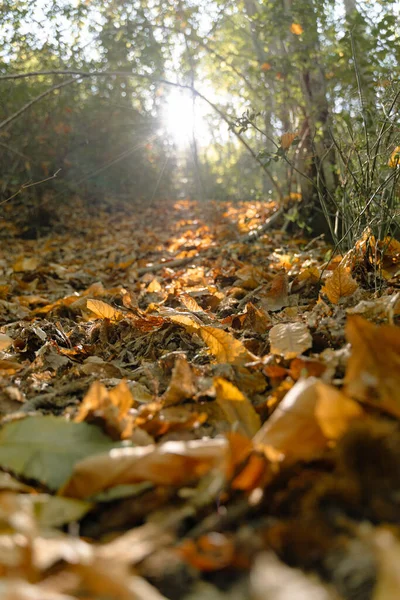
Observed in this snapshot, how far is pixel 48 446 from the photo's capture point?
2.81 feet

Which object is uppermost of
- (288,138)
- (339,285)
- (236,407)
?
(288,138)

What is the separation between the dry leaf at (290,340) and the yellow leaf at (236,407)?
215 millimetres

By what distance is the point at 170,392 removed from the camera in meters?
1.08

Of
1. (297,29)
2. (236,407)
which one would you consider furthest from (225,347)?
(297,29)

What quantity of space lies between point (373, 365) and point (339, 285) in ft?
2.82

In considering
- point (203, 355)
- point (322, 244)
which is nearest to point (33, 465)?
point (203, 355)

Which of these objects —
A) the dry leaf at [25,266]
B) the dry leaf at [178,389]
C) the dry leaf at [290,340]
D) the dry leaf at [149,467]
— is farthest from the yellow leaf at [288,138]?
the dry leaf at [25,266]

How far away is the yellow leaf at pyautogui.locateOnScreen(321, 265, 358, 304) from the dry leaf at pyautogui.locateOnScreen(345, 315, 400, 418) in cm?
83

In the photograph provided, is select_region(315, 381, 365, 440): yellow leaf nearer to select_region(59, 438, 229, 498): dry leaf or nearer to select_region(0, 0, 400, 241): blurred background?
select_region(59, 438, 229, 498): dry leaf

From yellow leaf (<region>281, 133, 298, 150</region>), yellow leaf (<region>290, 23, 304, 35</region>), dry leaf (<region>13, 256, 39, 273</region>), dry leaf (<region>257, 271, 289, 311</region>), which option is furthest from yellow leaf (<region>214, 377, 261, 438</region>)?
yellow leaf (<region>290, 23, 304, 35</region>)

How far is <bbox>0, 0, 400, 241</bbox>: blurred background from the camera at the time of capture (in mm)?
2866

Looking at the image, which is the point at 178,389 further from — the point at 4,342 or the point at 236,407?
the point at 4,342

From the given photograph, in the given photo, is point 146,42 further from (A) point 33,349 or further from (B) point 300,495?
(B) point 300,495

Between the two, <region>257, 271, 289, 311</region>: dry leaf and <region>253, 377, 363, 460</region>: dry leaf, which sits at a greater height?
<region>253, 377, 363, 460</region>: dry leaf
